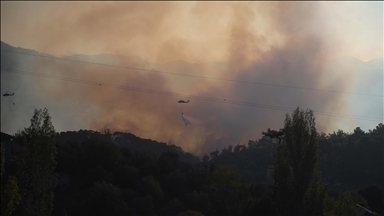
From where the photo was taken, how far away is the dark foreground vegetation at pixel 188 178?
164 ft

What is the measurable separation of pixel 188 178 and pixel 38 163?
157ft

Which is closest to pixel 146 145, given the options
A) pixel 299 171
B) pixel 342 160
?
pixel 342 160

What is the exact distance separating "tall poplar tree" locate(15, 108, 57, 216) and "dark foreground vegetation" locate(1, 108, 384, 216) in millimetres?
112

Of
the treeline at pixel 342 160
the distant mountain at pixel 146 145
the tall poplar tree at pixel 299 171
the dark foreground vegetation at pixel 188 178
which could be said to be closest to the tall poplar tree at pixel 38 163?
the dark foreground vegetation at pixel 188 178

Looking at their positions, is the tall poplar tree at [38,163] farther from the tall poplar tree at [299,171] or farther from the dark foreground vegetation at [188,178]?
the tall poplar tree at [299,171]

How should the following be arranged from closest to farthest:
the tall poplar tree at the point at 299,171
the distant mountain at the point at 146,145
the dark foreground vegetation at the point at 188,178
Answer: the dark foreground vegetation at the point at 188,178 < the tall poplar tree at the point at 299,171 < the distant mountain at the point at 146,145

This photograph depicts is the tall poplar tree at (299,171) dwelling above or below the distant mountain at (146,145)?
below

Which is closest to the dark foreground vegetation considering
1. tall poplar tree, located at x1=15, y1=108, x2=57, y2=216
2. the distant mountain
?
tall poplar tree, located at x1=15, y1=108, x2=57, y2=216

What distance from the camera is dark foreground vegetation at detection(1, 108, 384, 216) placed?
50125 mm

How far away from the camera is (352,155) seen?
131 metres

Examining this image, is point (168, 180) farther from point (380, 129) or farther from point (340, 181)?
point (380, 129)

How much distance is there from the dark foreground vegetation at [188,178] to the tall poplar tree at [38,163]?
0.37 ft

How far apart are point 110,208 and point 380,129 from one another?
104 meters

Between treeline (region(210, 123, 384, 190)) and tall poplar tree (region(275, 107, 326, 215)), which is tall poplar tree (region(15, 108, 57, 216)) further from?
treeline (region(210, 123, 384, 190))
